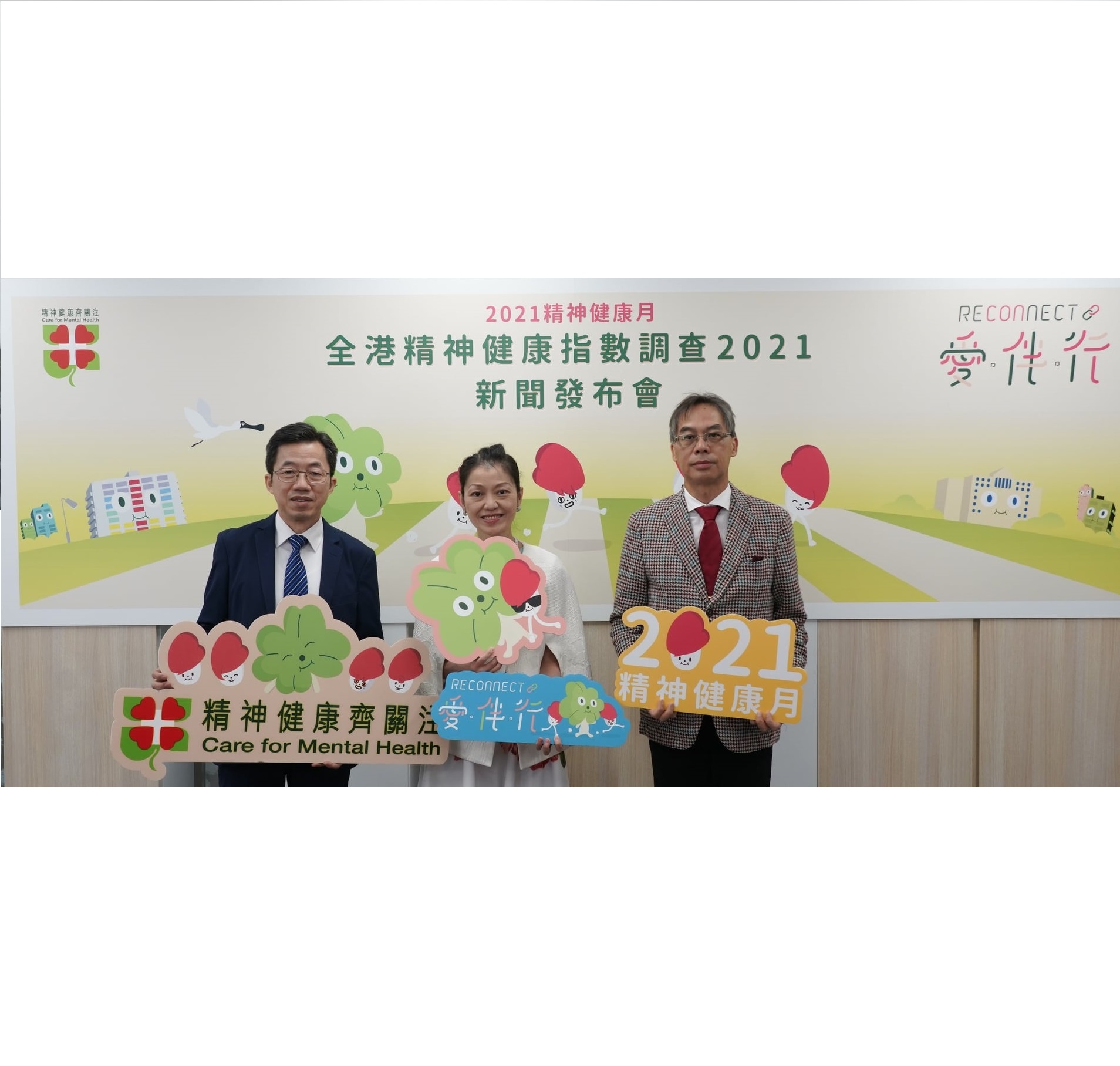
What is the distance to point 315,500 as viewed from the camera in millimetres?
3328

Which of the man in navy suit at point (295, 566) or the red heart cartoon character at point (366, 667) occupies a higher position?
the man in navy suit at point (295, 566)

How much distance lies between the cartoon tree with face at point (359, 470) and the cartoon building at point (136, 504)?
0.62 m

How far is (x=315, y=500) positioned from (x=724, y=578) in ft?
5.20

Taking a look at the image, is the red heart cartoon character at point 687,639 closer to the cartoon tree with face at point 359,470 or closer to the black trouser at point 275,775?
the cartoon tree with face at point 359,470

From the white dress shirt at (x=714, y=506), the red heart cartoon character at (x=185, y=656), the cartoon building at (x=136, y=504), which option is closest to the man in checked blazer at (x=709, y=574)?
the white dress shirt at (x=714, y=506)

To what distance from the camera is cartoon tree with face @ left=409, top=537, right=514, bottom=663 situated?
3139 millimetres

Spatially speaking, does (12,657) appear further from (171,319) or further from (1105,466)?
(1105,466)

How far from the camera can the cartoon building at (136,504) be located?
3.49 metres

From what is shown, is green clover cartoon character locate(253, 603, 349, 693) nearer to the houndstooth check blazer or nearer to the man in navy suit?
Result: the man in navy suit

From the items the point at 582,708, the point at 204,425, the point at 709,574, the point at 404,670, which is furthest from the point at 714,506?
the point at 204,425

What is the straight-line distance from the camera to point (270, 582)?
130 inches

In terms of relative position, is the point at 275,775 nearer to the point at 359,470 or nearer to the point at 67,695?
the point at 67,695

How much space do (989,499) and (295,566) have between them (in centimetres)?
279

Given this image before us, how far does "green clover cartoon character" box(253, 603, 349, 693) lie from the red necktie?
1.36 m
